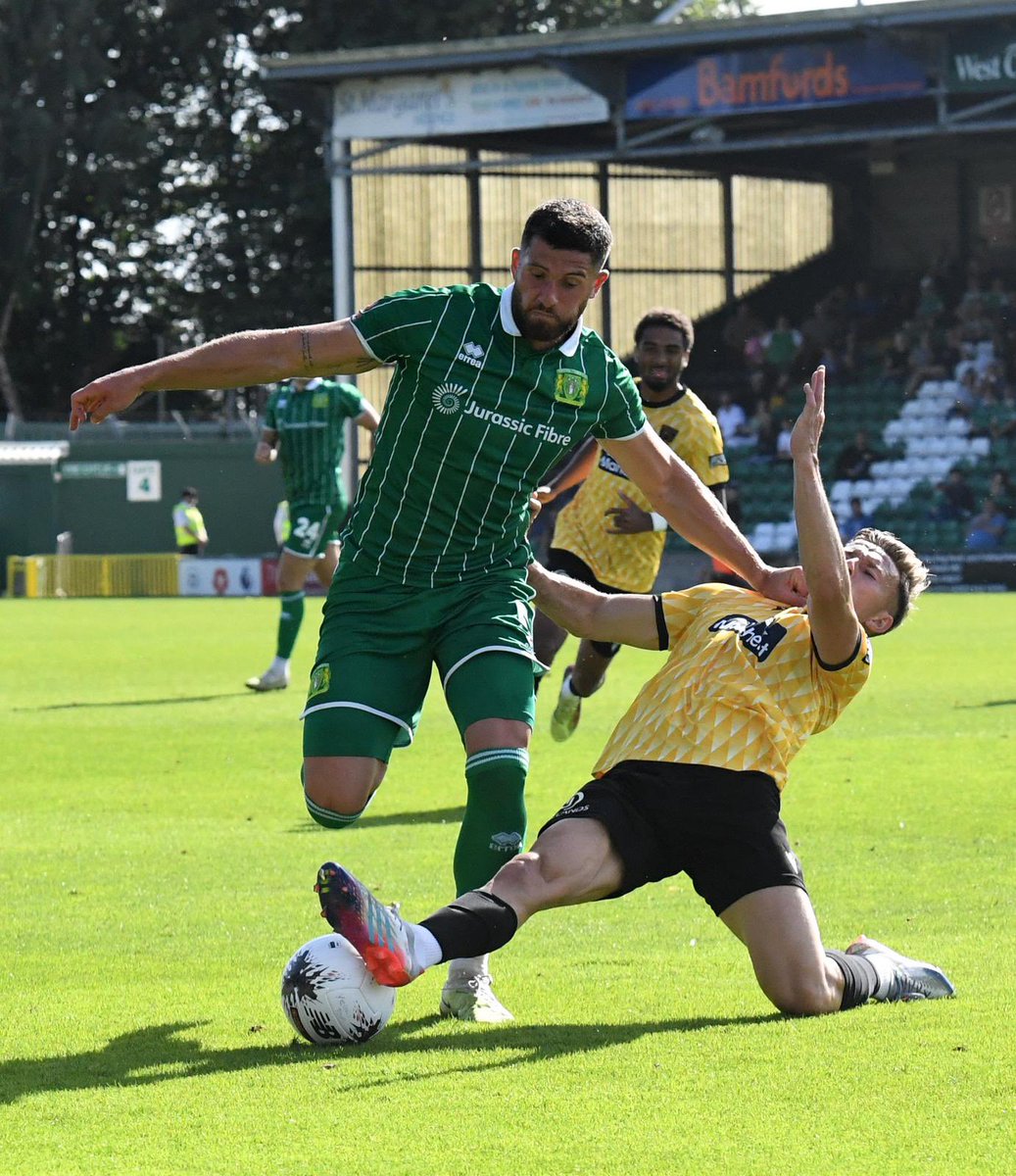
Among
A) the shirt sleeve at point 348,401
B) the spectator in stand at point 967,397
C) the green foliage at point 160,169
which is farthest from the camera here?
the green foliage at point 160,169

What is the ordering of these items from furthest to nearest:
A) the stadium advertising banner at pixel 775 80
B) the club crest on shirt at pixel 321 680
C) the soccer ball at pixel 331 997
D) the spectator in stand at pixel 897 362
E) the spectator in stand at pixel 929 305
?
the spectator in stand at pixel 929 305 → the spectator in stand at pixel 897 362 → the stadium advertising banner at pixel 775 80 → the club crest on shirt at pixel 321 680 → the soccer ball at pixel 331 997

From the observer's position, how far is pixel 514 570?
5.91 metres

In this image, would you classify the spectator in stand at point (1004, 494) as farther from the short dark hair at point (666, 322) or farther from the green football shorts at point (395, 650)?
the green football shorts at point (395, 650)

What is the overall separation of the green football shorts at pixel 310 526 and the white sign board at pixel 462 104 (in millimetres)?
20037

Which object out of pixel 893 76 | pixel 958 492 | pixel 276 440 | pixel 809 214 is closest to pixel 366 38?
pixel 809 214

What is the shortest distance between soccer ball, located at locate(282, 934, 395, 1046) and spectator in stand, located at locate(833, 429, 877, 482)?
2897 centimetres

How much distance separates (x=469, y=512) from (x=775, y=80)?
28154 millimetres

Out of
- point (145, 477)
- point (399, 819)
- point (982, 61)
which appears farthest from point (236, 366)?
point (145, 477)

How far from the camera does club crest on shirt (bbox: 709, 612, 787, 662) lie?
5492 mm

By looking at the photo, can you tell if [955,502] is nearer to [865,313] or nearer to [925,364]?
[925,364]

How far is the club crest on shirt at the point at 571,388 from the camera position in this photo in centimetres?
564

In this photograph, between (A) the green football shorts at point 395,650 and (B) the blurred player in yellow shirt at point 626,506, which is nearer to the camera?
(A) the green football shorts at point 395,650

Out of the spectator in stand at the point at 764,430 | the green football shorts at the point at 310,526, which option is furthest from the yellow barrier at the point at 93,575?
the green football shorts at the point at 310,526

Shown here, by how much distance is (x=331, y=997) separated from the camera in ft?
16.2
